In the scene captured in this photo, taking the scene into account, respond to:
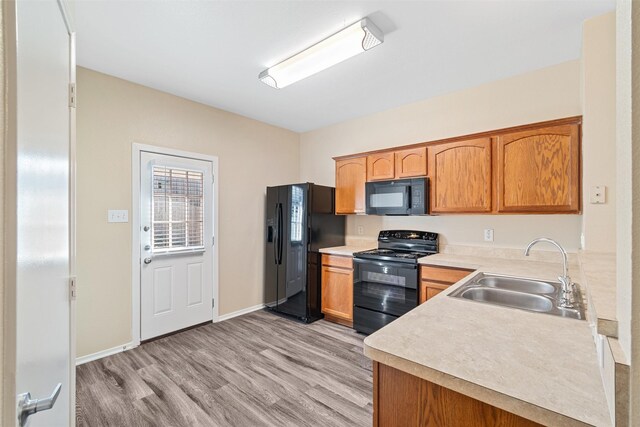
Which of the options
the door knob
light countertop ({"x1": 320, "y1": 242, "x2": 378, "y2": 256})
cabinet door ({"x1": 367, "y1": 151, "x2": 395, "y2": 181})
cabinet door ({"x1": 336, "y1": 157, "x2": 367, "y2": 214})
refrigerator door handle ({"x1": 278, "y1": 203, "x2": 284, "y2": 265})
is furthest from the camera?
refrigerator door handle ({"x1": 278, "y1": 203, "x2": 284, "y2": 265})

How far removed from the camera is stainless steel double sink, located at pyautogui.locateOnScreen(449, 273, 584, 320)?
56.1 inches

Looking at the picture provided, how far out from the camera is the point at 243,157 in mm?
3881

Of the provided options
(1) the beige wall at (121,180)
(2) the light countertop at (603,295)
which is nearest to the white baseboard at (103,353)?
(1) the beige wall at (121,180)

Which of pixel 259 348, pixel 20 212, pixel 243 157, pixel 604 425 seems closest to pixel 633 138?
pixel 604 425

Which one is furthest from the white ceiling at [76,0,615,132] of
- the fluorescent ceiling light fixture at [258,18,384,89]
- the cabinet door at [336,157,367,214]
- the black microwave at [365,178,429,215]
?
the black microwave at [365,178,429,215]

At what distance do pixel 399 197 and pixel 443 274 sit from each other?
94 centimetres

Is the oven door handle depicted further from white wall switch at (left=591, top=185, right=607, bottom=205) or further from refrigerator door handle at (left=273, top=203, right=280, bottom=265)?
white wall switch at (left=591, top=185, right=607, bottom=205)

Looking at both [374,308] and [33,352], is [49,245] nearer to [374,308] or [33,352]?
[33,352]

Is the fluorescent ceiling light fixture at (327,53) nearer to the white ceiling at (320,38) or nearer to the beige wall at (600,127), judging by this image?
the white ceiling at (320,38)

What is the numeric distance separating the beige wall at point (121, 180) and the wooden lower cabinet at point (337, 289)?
1.12m

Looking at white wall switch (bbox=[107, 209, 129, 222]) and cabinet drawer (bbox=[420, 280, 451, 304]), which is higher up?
white wall switch (bbox=[107, 209, 129, 222])

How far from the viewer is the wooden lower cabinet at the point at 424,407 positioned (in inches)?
32.0

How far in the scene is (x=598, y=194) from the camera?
1.88 meters

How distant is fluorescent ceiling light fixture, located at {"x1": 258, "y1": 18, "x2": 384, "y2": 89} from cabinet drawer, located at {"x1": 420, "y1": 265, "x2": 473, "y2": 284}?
197 centimetres
